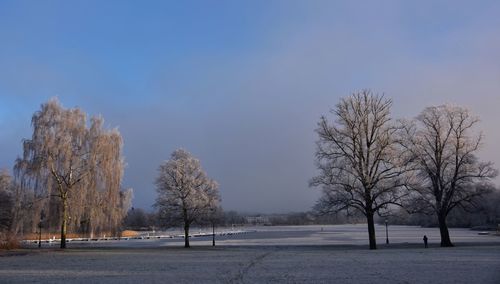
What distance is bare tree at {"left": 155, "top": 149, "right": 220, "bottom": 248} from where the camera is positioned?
195 feet

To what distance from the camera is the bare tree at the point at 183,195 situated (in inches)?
2340

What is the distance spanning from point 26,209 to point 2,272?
75.3ft

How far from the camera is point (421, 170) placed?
4906 centimetres

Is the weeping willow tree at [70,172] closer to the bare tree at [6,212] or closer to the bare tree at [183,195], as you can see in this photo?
the bare tree at [6,212]

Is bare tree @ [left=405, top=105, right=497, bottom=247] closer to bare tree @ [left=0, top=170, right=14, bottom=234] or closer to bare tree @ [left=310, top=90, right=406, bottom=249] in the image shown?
bare tree @ [left=310, top=90, right=406, bottom=249]

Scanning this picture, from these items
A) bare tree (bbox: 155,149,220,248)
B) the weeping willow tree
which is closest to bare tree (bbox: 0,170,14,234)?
the weeping willow tree

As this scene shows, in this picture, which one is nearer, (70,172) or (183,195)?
(70,172)

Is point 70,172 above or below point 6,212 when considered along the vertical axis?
above

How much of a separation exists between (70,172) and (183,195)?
47.6 feet

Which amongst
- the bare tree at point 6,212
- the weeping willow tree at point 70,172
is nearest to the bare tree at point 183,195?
the weeping willow tree at point 70,172

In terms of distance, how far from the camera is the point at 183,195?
59.5 meters

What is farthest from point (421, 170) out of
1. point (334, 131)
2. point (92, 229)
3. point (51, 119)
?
point (51, 119)

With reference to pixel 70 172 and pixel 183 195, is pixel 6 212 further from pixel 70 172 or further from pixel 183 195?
pixel 183 195

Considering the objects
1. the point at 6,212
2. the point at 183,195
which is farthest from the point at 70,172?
the point at 183,195
